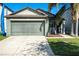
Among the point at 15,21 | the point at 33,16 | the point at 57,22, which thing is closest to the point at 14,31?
the point at 15,21

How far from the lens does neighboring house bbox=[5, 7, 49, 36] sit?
24.0 metres

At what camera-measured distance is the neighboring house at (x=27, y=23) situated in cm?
2405

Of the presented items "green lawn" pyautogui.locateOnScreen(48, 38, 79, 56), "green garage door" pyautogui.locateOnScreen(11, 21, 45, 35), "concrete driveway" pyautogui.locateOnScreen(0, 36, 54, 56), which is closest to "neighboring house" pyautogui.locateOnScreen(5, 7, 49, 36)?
"green garage door" pyautogui.locateOnScreen(11, 21, 45, 35)

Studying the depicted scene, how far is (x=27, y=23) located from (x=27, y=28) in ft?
2.05

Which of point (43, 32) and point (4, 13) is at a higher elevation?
point (4, 13)

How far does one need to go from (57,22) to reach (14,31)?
18.5ft

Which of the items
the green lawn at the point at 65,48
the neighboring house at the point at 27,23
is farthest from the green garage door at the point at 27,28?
the green lawn at the point at 65,48

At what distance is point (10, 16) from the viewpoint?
78.4ft

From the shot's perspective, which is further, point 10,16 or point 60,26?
point 60,26

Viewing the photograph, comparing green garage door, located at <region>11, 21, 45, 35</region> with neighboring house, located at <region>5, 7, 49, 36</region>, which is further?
green garage door, located at <region>11, 21, 45, 35</region>

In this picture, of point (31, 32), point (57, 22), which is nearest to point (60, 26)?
point (57, 22)

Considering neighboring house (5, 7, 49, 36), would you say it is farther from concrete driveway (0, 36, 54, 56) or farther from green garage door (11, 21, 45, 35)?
concrete driveway (0, 36, 54, 56)

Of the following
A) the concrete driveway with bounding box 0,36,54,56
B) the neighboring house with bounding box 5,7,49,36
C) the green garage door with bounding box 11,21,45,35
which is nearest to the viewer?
the concrete driveway with bounding box 0,36,54,56

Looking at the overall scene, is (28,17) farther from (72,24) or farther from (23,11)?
(72,24)
